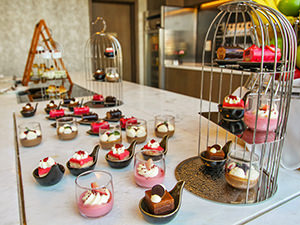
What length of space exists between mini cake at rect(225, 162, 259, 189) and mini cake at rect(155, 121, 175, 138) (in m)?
0.52

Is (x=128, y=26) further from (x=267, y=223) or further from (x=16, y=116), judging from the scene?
(x=267, y=223)

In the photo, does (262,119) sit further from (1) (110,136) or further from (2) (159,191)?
(1) (110,136)

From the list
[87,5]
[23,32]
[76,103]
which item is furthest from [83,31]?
[76,103]

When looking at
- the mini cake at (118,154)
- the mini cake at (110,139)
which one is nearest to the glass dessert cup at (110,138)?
the mini cake at (110,139)

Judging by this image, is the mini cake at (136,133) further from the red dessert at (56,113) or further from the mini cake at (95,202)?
the red dessert at (56,113)

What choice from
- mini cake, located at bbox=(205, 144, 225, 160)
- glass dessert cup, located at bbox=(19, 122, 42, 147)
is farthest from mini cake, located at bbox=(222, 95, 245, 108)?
glass dessert cup, located at bbox=(19, 122, 42, 147)

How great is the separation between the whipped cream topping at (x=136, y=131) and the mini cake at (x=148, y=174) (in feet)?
1.25

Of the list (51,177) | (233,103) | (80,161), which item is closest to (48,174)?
(51,177)

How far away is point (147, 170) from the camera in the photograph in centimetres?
86

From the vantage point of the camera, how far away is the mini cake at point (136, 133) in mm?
1260

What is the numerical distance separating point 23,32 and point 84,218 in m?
4.44

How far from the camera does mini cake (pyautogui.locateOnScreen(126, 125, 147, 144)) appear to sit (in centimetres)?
126

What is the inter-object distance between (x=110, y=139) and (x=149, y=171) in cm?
39

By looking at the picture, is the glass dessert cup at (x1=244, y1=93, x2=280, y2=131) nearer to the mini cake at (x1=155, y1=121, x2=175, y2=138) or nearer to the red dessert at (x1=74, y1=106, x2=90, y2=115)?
the mini cake at (x1=155, y1=121, x2=175, y2=138)
